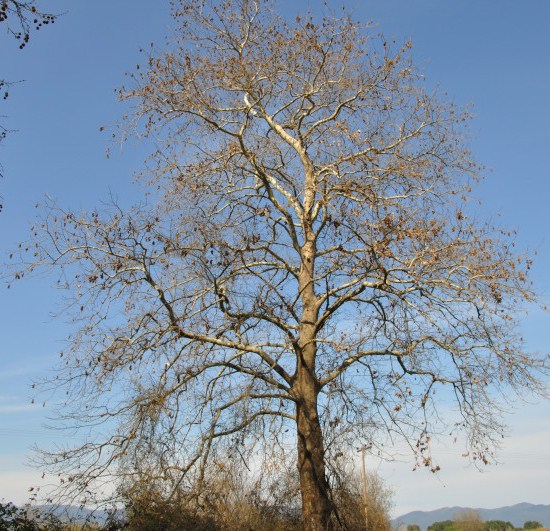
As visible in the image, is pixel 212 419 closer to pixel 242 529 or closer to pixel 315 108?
pixel 242 529

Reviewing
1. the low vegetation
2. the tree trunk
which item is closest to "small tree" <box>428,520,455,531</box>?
the low vegetation

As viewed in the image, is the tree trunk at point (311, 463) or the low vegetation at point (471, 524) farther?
the low vegetation at point (471, 524)

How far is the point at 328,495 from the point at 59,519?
208 inches

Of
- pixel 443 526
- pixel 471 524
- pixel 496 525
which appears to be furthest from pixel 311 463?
pixel 443 526

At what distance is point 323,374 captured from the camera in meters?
11.0

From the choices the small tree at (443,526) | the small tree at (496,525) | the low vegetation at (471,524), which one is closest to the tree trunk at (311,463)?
the low vegetation at (471,524)

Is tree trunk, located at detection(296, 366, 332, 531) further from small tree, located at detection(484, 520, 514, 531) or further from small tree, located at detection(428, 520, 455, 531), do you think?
small tree, located at detection(428, 520, 455, 531)

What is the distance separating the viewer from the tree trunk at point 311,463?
966 centimetres

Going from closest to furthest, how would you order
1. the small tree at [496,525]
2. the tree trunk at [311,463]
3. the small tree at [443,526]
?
the tree trunk at [311,463], the small tree at [496,525], the small tree at [443,526]

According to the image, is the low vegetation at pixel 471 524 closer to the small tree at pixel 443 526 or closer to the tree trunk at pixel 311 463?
the small tree at pixel 443 526

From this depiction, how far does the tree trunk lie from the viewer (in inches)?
380

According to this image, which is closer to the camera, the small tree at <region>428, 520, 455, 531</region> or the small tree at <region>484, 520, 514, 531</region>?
the small tree at <region>484, 520, 514, 531</region>

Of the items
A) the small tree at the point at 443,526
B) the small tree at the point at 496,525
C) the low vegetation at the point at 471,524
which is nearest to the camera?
the low vegetation at the point at 471,524

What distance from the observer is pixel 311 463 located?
9875mm
